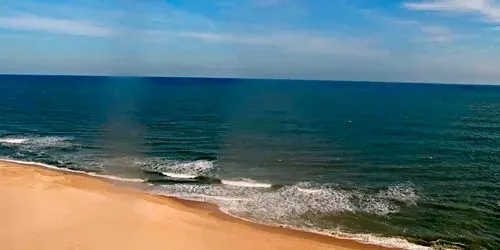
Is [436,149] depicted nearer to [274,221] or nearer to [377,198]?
[377,198]

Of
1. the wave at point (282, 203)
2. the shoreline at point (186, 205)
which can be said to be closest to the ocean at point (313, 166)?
the wave at point (282, 203)

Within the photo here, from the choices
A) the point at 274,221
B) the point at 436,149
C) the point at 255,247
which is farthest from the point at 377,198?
the point at 436,149

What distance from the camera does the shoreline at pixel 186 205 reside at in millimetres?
21000

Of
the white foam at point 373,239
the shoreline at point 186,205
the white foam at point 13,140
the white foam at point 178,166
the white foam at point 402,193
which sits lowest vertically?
the white foam at point 373,239

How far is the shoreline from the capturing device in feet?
68.9

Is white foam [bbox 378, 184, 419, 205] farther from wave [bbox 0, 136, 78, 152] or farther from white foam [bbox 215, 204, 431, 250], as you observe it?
wave [bbox 0, 136, 78, 152]

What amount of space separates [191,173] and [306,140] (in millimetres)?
18382

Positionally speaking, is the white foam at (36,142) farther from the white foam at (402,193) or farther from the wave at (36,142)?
the white foam at (402,193)

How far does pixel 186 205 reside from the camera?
26.1m

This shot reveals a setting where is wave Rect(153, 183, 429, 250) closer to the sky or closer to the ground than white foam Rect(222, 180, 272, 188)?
closer to the ground

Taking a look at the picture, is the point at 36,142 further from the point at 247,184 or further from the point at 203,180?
the point at 247,184

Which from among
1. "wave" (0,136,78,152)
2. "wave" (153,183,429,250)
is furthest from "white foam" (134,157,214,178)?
"wave" (0,136,78,152)

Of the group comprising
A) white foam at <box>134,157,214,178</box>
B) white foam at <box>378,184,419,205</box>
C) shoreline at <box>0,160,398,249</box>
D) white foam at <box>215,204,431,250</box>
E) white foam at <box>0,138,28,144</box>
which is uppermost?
white foam at <box>0,138,28,144</box>

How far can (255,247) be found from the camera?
64.7 feet
